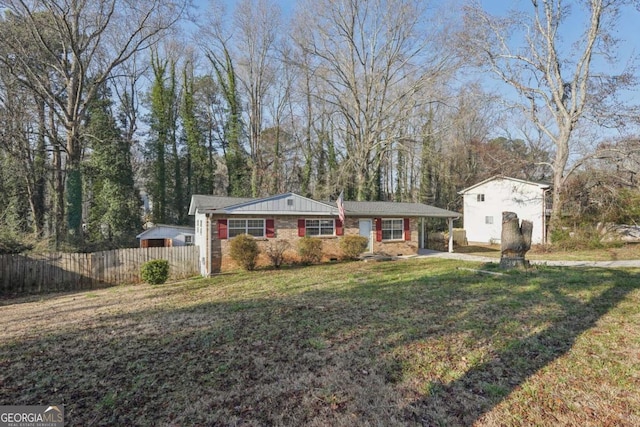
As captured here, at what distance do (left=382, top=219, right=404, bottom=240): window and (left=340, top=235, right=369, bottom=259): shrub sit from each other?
205 cm

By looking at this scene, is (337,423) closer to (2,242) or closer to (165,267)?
(165,267)

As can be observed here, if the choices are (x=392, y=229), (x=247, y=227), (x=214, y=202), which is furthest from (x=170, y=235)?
(x=392, y=229)

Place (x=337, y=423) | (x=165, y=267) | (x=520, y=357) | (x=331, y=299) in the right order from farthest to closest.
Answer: (x=165, y=267) → (x=331, y=299) → (x=520, y=357) → (x=337, y=423)

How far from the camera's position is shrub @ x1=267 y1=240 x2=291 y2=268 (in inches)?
516

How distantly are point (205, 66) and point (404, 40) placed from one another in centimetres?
1691

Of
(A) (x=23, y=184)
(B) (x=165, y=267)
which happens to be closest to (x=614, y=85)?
(B) (x=165, y=267)

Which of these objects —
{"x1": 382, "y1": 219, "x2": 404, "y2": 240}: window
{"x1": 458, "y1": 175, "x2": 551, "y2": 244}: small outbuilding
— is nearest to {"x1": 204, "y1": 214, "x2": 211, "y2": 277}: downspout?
{"x1": 382, "y1": 219, "x2": 404, "y2": 240}: window

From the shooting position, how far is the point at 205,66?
88.3 ft

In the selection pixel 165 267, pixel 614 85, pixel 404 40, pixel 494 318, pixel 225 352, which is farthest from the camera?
pixel 404 40

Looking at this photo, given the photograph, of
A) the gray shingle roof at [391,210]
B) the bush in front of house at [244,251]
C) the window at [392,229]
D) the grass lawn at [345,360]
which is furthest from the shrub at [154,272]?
the window at [392,229]

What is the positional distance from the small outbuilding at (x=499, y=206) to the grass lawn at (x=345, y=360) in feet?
46.6

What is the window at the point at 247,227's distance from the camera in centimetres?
1281

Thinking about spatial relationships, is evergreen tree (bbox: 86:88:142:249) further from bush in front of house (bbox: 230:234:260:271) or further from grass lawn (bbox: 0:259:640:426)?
grass lawn (bbox: 0:259:640:426)

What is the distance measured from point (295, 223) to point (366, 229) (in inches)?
150
